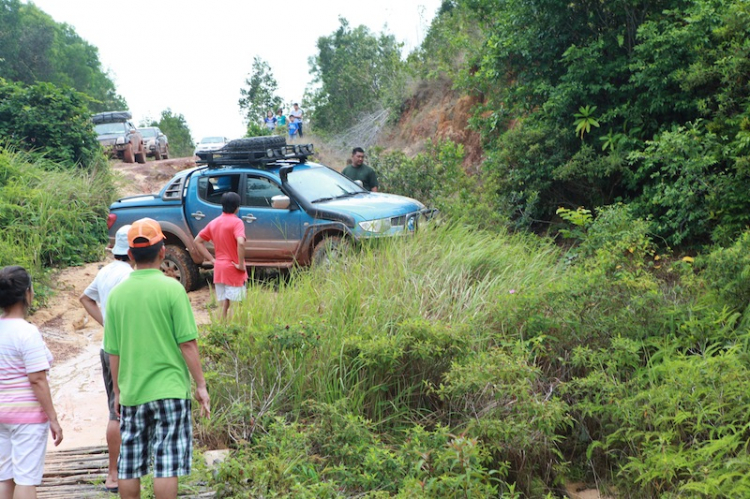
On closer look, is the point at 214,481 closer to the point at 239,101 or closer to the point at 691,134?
the point at 691,134

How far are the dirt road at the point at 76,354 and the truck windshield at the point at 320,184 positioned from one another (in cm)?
204

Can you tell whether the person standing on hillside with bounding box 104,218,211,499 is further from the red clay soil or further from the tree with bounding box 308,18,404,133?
the tree with bounding box 308,18,404,133

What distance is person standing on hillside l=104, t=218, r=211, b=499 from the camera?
12.9 ft

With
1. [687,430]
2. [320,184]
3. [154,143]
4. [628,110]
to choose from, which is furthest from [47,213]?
[154,143]

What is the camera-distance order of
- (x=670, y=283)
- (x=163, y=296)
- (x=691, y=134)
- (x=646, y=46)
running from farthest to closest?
(x=646, y=46) → (x=691, y=134) → (x=670, y=283) → (x=163, y=296)

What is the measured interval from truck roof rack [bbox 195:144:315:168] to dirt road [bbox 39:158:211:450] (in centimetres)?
195

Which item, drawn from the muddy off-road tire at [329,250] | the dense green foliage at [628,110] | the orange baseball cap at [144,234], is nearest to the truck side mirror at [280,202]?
the muddy off-road tire at [329,250]

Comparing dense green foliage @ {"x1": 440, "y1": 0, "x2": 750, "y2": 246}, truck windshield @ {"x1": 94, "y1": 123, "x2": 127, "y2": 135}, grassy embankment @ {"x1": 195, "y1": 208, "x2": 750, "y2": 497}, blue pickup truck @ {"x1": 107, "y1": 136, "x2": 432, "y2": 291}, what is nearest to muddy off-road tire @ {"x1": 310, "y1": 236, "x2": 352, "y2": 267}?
blue pickup truck @ {"x1": 107, "y1": 136, "x2": 432, "y2": 291}

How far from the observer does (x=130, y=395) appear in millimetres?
3955

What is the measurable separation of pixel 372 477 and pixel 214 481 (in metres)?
1.06

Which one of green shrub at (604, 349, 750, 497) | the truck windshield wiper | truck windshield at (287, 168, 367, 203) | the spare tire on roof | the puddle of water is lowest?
the puddle of water

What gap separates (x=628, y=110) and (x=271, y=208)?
5147 millimetres

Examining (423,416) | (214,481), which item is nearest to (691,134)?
(423,416)

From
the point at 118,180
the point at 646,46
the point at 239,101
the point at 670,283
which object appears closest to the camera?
the point at 670,283
